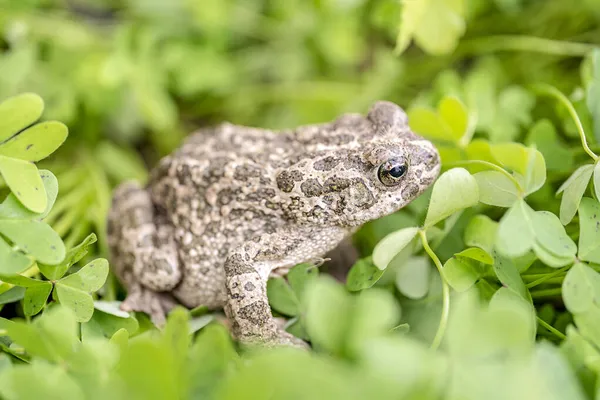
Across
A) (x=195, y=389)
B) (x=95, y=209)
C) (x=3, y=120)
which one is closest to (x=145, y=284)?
(x=95, y=209)

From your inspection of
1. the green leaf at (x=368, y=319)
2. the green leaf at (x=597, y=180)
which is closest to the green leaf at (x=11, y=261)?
the green leaf at (x=368, y=319)

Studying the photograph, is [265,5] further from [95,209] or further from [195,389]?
[195,389]

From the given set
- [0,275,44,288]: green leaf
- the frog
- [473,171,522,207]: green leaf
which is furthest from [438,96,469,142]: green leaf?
[0,275,44,288]: green leaf

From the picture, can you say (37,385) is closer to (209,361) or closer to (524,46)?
(209,361)

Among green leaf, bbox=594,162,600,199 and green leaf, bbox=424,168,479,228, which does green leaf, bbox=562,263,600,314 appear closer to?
green leaf, bbox=594,162,600,199

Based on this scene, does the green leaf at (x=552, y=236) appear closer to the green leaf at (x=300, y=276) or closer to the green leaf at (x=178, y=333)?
the green leaf at (x=300, y=276)
